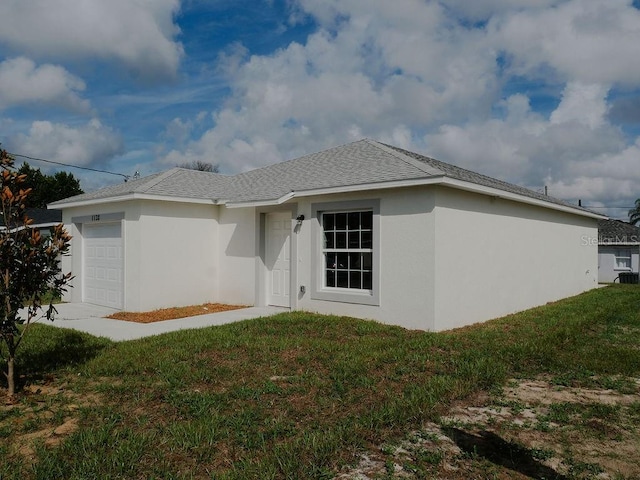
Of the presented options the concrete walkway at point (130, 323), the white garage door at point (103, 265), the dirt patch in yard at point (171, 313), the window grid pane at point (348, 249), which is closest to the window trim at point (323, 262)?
the window grid pane at point (348, 249)

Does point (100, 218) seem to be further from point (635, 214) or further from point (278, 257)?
point (635, 214)

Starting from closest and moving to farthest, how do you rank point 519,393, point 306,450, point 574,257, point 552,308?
point 306,450, point 519,393, point 552,308, point 574,257

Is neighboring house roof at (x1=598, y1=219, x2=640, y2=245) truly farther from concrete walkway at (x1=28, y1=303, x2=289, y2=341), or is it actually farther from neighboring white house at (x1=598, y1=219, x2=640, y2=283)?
concrete walkway at (x1=28, y1=303, x2=289, y2=341)

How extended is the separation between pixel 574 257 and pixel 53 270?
1675 cm

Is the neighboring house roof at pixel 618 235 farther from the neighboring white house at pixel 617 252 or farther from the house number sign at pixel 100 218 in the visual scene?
the house number sign at pixel 100 218

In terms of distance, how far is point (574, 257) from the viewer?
1695cm

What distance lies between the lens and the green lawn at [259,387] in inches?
154

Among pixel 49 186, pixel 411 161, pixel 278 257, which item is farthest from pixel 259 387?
pixel 49 186

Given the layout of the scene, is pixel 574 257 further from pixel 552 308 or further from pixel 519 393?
pixel 519 393

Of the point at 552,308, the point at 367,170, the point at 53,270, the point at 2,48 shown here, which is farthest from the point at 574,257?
the point at 2,48

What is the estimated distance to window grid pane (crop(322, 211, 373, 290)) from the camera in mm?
10141

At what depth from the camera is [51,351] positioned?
758cm

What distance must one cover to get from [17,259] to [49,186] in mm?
41940

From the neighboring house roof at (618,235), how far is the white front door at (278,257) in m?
26.8
